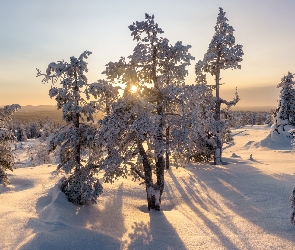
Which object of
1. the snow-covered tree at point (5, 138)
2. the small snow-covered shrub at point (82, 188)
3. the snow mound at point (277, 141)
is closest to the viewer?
the small snow-covered shrub at point (82, 188)

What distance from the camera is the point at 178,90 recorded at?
13.6 m

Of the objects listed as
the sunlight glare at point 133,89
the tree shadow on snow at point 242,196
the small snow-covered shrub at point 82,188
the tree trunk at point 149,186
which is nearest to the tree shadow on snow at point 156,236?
the tree trunk at point 149,186

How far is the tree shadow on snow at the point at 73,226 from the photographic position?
1113cm

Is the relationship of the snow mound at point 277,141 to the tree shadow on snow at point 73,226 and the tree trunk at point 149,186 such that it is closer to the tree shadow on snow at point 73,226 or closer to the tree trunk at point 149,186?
the tree trunk at point 149,186

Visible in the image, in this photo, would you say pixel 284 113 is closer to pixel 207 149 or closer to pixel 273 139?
pixel 207 149

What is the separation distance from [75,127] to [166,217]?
6852 millimetres

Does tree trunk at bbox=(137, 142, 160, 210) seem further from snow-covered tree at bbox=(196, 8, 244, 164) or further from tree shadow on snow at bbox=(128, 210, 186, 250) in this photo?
snow-covered tree at bbox=(196, 8, 244, 164)

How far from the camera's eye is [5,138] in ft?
67.0

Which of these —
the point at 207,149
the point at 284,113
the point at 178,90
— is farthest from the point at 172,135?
the point at 284,113

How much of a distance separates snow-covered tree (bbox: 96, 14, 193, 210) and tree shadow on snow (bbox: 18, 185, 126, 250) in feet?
7.64

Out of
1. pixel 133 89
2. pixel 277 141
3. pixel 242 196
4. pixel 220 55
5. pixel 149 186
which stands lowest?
pixel 242 196

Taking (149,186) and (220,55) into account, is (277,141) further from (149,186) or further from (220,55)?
(149,186)

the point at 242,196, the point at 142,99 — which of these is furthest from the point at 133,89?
the point at 242,196

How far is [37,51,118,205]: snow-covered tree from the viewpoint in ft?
48.4
